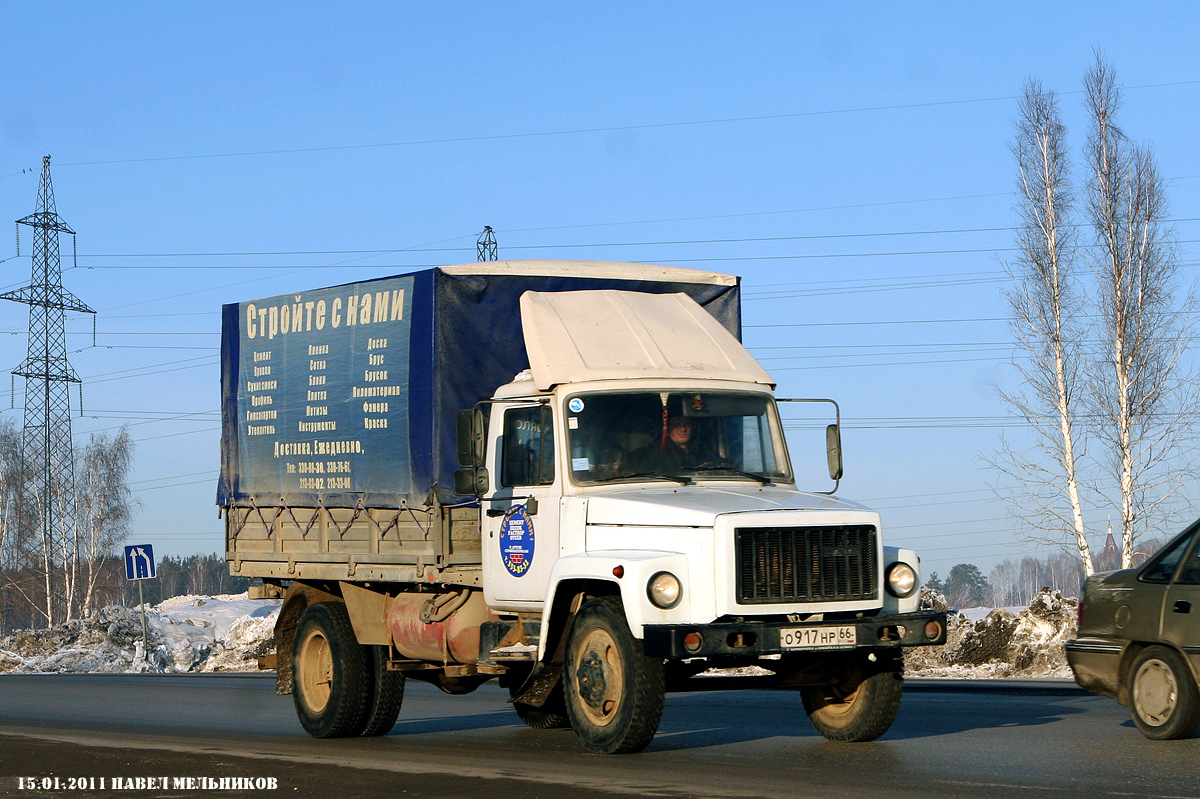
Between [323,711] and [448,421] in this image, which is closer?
[448,421]

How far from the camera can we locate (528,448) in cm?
1126

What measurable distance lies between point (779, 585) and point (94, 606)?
68976 mm

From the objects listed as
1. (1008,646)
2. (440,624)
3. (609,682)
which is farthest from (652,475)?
(1008,646)

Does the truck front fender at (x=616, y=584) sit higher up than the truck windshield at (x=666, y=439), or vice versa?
the truck windshield at (x=666, y=439)

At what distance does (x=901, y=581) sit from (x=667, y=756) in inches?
81.6

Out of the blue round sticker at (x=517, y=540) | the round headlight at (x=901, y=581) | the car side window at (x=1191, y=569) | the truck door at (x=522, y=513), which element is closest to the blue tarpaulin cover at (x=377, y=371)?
the truck door at (x=522, y=513)

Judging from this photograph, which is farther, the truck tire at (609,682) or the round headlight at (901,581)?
the round headlight at (901,581)

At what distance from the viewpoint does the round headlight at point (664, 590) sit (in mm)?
9578

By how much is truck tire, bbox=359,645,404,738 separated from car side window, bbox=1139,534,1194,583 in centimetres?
631

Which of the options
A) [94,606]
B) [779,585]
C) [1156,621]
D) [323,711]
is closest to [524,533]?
[779,585]

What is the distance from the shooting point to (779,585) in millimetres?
9742

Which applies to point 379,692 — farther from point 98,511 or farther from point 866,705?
point 98,511

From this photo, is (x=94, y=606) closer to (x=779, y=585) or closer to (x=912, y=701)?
(x=912, y=701)

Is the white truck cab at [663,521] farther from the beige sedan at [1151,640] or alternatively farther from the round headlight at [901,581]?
the beige sedan at [1151,640]
